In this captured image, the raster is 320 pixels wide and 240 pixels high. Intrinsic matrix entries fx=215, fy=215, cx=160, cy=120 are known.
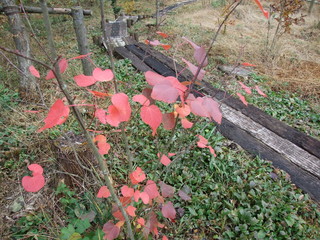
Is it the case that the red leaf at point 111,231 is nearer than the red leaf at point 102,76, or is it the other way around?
the red leaf at point 102,76

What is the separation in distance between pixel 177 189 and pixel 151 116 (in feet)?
4.78

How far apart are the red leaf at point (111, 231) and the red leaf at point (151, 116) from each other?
0.74 metres

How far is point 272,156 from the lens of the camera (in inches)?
94.6

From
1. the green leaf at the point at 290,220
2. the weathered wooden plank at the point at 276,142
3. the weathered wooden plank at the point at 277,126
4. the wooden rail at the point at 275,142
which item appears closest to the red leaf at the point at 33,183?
the wooden rail at the point at 275,142

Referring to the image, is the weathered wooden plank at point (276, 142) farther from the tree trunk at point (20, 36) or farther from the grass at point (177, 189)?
the tree trunk at point (20, 36)

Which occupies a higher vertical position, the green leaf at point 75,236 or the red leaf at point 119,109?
the red leaf at point 119,109

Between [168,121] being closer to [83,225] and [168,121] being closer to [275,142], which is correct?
[83,225]

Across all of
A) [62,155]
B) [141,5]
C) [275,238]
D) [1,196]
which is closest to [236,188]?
[275,238]

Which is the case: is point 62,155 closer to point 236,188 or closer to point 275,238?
point 236,188

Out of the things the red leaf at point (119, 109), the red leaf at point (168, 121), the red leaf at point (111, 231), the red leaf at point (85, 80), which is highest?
the red leaf at point (85, 80)

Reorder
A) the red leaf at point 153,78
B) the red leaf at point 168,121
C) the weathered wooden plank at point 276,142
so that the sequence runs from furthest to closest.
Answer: the weathered wooden plank at point 276,142 < the red leaf at point 168,121 < the red leaf at point 153,78

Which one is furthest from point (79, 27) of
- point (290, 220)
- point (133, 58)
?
point (290, 220)

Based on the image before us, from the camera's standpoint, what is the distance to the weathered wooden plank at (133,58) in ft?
13.8

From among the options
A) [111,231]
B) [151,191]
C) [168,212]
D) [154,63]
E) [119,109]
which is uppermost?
[119,109]
